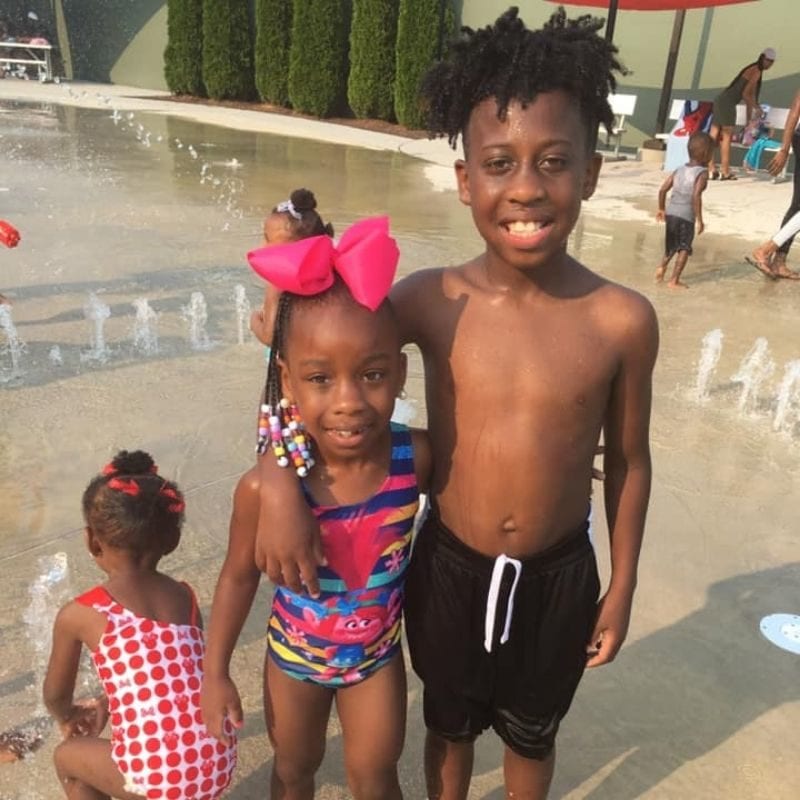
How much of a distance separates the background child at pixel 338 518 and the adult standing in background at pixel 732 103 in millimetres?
10700

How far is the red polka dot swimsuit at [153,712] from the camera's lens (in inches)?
64.9

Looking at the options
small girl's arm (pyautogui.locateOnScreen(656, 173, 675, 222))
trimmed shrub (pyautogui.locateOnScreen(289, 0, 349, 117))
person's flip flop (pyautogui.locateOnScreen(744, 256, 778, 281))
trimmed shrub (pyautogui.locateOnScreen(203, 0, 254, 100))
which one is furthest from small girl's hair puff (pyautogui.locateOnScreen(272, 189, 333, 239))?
trimmed shrub (pyautogui.locateOnScreen(203, 0, 254, 100))

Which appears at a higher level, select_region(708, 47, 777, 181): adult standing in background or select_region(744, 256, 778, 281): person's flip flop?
select_region(708, 47, 777, 181): adult standing in background

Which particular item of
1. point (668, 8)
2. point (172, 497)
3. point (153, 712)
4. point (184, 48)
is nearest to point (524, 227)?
point (172, 497)

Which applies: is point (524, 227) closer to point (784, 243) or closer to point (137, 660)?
point (137, 660)

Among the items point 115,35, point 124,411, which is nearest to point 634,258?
point 124,411

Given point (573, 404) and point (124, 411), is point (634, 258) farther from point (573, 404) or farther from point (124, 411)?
point (573, 404)

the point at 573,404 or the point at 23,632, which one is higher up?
the point at 573,404

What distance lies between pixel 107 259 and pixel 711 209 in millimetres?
6580

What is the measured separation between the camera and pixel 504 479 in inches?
62.6

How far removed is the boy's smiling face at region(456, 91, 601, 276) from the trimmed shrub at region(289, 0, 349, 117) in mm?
15325

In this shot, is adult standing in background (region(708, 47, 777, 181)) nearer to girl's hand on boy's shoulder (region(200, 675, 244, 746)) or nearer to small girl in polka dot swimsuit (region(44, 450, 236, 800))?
small girl in polka dot swimsuit (region(44, 450, 236, 800))

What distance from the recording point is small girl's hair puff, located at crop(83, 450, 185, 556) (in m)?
1.73

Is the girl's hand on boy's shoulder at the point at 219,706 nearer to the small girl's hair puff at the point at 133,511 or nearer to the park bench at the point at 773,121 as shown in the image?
the small girl's hair puff at the point at 133,511
